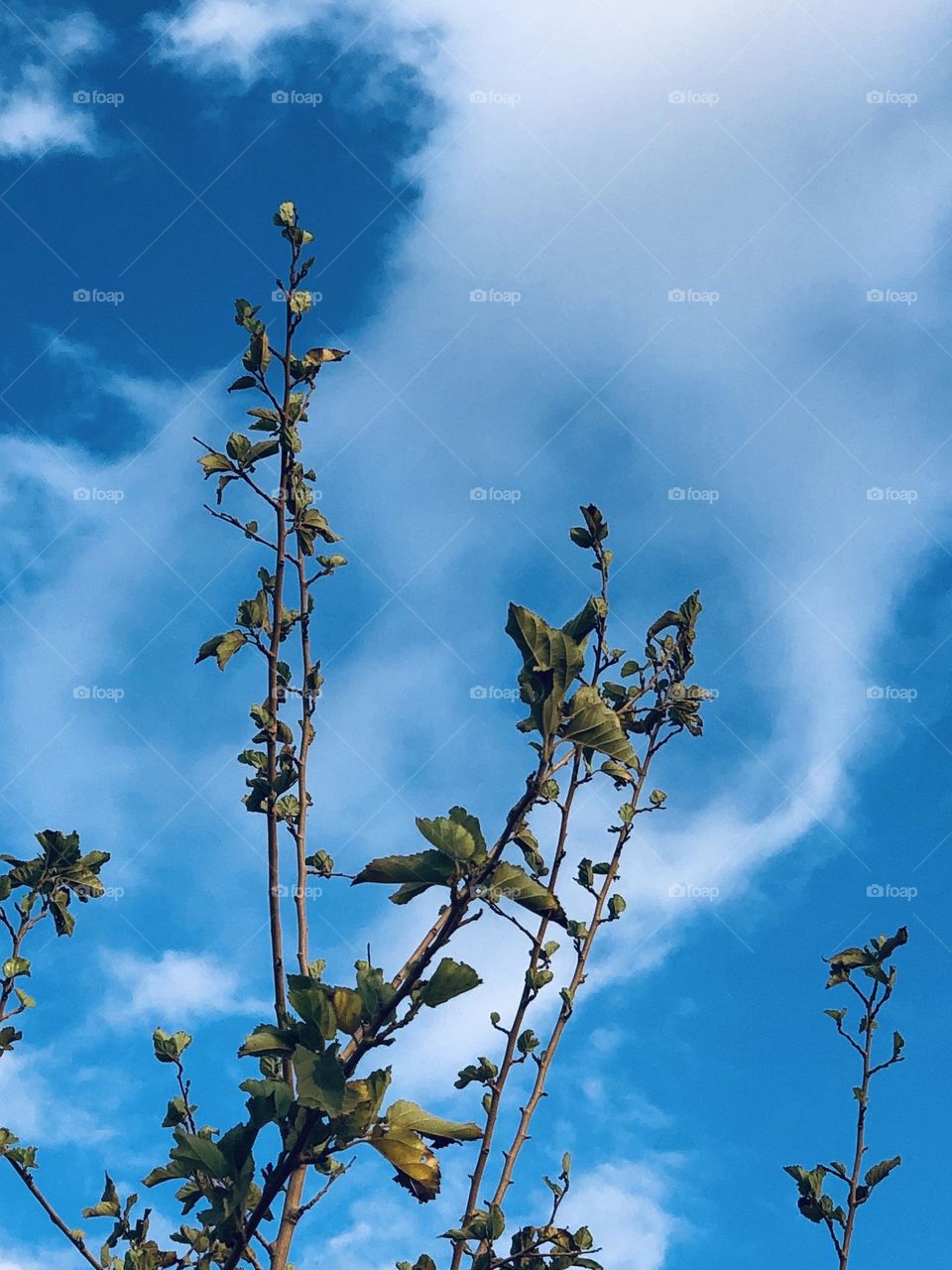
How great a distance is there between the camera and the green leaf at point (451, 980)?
2328 millimetres

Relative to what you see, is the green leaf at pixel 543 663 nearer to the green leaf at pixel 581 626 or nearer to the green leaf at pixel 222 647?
the green leaf at pixel 581 626

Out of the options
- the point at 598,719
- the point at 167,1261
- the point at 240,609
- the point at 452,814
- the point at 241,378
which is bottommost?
the point at 167,1261

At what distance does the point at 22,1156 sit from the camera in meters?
4.29

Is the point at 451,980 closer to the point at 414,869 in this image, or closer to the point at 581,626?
the point at 414,869

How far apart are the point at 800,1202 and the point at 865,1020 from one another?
0.95 m

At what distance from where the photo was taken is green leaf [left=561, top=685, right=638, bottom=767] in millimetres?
2324

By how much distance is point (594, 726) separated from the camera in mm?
2336

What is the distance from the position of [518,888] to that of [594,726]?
1.22ft

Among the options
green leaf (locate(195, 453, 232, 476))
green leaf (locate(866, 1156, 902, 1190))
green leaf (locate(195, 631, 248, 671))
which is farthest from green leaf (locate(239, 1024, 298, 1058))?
green leaf (locate(866, 1156, 902, 1190))

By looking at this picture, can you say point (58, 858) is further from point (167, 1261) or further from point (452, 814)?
point (452, 814)

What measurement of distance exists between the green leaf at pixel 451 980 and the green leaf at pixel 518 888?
171mm

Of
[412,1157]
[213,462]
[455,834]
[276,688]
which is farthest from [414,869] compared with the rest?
[213,462]

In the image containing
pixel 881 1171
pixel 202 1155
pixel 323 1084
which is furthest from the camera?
pixel 881 1171

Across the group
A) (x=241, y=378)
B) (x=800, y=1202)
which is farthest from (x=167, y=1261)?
(x=800, y=1202)
